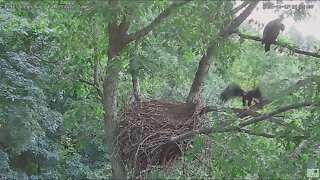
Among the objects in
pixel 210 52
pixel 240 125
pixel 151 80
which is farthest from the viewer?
pixel 151 80

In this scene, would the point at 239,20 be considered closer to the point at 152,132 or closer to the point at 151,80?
the point at 152,132

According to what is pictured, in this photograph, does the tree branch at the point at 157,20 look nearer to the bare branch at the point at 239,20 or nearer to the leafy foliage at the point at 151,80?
the leafy foliage at the point at 151,80

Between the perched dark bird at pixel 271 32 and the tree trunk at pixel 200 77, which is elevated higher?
the perched dark bird at pixel 271 32

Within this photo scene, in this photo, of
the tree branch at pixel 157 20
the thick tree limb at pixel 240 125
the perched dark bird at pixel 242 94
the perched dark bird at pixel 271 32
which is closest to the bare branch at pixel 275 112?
the thick tree limb at pixel 240 125

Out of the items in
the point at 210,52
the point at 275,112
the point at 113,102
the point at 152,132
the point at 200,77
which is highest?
the point at 210,52

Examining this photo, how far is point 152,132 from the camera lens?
380cm

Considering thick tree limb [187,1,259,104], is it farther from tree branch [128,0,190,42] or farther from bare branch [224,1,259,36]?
tree branch [128,0,190,42]

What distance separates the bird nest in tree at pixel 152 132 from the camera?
3754mm

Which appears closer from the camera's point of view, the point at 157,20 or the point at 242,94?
the point at 157,20

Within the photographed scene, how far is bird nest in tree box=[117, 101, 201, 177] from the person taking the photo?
3754 mm

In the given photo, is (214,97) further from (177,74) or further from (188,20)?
(188,20)

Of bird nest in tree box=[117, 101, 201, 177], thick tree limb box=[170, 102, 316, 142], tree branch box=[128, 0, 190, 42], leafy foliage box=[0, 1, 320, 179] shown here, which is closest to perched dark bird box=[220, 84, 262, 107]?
leafy foliage box=[0, 1, 320, 179]

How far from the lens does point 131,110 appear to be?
4.02 meters

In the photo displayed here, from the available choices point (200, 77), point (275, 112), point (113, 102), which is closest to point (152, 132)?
point (113, 102)
